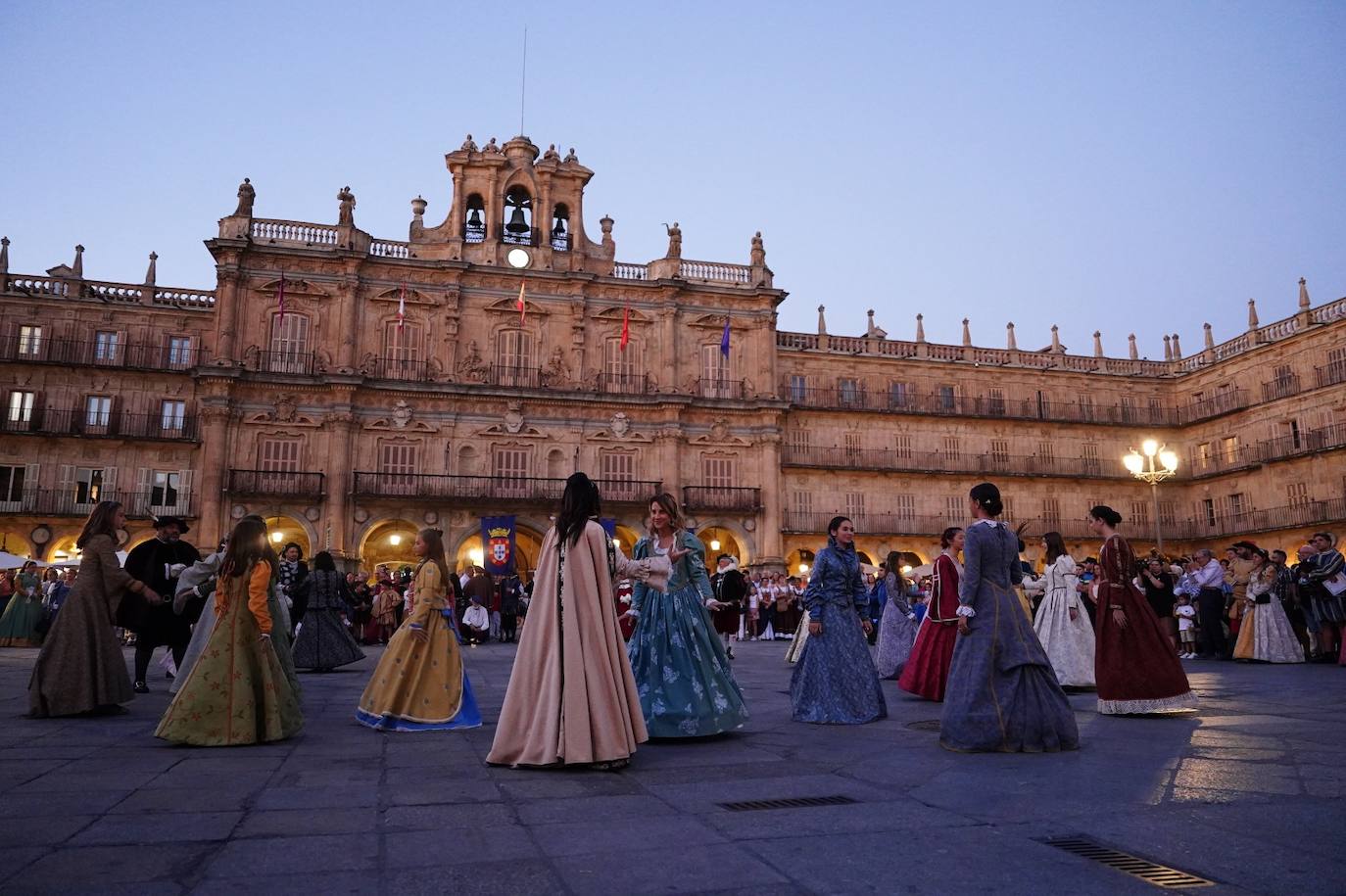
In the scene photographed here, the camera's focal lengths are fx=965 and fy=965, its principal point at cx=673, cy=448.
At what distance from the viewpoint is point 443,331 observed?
3053 cm

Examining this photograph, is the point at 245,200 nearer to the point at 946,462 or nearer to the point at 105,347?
the point at 105,347

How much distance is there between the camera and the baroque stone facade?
2906 centimetres

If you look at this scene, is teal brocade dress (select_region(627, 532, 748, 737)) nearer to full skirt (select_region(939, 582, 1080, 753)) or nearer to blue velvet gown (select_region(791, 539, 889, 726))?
blue velvet gown (select_region(791, 539, 889, 726))

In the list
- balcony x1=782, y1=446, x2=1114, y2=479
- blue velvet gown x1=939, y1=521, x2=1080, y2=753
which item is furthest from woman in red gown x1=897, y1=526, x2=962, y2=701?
balcony x1=782, y1=446, x2=1114, y2=479

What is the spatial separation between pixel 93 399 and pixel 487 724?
28271 mm

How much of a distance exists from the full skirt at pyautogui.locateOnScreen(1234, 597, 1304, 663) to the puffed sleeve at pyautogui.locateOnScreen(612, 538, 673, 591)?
1080cm

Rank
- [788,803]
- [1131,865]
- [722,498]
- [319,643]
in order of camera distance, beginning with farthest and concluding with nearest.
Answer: [722,498], [319,643], [788,803], [1131,865]

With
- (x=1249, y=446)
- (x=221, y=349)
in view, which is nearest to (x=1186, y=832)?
(x=221, y=349)

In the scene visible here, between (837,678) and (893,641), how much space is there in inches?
167

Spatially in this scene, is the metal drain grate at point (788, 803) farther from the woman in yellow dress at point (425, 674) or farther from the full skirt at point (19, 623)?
the full skirt at point (19, 623)

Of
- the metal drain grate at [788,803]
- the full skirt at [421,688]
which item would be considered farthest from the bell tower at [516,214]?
the metal drain grate at [788,803]

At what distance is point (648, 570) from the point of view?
583cm

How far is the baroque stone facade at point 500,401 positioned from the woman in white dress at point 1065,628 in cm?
1969

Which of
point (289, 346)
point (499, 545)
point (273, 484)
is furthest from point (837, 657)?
point (289, 346)
